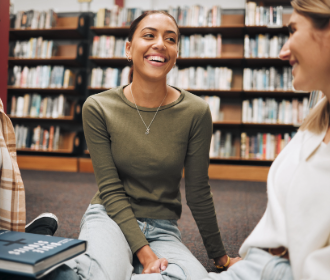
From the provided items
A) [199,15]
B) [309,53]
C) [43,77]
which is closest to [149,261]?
[309,53]

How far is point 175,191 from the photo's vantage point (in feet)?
3.72

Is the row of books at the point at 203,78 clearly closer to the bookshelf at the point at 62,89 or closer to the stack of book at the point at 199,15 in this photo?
the stack of book at the point at 199,15

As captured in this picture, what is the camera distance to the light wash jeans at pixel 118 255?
82 centimetres

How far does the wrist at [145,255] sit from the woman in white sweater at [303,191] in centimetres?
30

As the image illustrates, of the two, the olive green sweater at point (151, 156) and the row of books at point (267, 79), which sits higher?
the row of books at point (267, 79)

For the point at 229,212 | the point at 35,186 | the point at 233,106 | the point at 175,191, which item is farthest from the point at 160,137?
the point at 233,106

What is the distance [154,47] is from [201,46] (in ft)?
9.26

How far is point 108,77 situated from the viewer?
3.96m

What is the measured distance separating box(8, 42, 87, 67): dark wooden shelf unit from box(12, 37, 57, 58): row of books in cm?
7

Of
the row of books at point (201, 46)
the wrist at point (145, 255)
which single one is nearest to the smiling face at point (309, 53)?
the wrist at point (145, 255)

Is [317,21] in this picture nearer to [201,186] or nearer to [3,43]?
[201,186]

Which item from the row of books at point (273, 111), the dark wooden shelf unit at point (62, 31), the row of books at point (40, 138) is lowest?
the row of books at point (40, 138)

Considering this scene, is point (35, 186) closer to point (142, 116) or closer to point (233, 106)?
point (142, 116)

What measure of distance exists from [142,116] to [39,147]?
11.0ft
